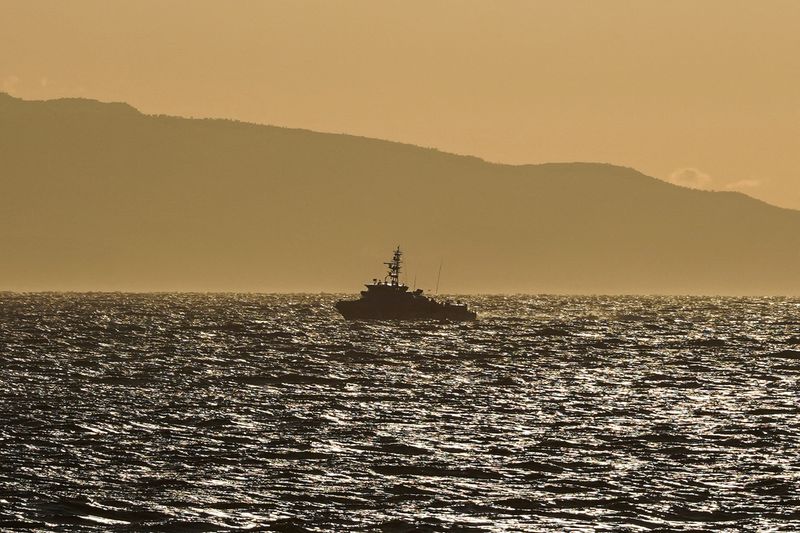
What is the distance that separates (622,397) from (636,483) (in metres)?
26.9

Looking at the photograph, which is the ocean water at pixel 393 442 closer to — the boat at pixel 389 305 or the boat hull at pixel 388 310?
the boat at pixel 389 305

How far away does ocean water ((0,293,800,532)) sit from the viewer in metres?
35.4

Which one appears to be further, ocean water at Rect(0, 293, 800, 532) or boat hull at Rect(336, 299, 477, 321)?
boat hull at Rect(336, 299, 477, 321)

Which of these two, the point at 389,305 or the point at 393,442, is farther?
the point at 389,305

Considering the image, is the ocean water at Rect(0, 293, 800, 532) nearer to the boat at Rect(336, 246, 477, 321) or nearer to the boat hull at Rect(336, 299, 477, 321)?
the boat at Rect(336, 246, 477, 321)

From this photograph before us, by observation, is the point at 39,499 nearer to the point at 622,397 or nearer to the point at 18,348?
the point at 622,397

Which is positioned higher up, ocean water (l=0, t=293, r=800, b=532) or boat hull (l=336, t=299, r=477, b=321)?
boat hull (l=336, t=299, r=477, b=321)

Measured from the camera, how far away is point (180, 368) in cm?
8250

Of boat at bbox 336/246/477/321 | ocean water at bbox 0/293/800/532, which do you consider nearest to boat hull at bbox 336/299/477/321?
boat at bbox 336/246/477/321

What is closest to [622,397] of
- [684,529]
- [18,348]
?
[684,529]

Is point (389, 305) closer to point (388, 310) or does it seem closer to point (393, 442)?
point (388, 310)

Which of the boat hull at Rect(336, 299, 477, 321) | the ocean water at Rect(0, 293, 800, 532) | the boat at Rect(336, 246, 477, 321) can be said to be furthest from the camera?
the boat hull at Rect(336, 299, 477, 321)

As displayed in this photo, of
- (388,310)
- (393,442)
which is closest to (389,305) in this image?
(388,310)

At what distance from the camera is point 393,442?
1890 inches
